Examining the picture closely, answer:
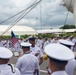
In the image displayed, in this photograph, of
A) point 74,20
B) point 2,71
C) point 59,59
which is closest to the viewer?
point 59,59

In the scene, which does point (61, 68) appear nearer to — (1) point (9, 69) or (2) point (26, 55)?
(1) point (9, 69)

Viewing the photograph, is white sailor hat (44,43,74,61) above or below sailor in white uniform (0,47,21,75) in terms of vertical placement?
above

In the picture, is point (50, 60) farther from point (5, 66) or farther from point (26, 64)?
point (26, 64)

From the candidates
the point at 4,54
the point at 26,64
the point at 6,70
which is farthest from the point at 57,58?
the point at 26,64

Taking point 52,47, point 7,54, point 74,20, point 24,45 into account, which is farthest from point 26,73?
point 74,20

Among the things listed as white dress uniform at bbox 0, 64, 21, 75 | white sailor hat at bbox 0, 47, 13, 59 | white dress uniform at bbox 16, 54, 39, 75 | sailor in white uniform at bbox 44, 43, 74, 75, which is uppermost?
sailor in white uniform at bbox 44, 43, 74, 75

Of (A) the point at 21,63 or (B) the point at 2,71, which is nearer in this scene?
(B) the point at 2,71

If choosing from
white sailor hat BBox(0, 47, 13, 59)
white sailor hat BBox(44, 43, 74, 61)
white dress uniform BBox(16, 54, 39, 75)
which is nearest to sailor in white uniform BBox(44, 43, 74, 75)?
white sailor hat BBox(44, 43, 74, 61)

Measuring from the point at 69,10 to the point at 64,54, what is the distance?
276 inches

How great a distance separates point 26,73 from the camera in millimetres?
6090

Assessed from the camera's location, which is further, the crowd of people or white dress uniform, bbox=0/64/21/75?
white dress uniform, bbox=0/64/21/75

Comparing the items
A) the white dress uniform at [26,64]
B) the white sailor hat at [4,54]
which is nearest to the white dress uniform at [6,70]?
the white sailor hat at [4,54]

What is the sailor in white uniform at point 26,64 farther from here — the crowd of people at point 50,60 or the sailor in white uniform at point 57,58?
the sailor in white uniform at point 57,58

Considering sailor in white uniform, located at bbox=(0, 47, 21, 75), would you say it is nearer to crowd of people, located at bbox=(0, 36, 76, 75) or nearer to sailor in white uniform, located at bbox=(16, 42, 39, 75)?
crowd of people, located at bbox=(0, 36, 76, 75)
